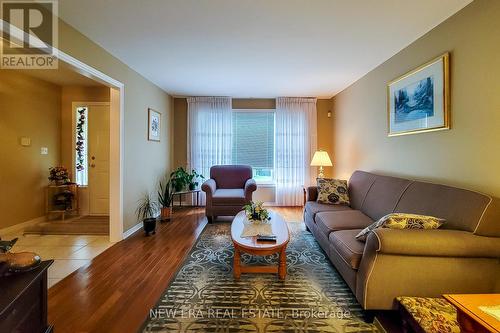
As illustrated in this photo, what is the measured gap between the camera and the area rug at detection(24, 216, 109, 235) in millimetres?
3639

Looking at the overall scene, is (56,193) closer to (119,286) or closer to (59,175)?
(59,175)

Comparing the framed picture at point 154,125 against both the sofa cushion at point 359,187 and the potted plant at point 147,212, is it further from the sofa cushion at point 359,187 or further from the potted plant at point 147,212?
the sofa cushion at point 359,187

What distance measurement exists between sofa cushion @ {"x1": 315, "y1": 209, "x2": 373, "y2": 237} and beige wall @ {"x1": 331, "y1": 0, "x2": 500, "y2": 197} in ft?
2.53

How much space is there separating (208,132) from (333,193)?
10.1 ft

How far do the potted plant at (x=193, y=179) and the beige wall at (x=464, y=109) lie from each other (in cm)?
→ 362

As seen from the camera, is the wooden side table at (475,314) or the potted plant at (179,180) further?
the potted plant at (179,180)

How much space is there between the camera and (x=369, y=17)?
7.41 feet

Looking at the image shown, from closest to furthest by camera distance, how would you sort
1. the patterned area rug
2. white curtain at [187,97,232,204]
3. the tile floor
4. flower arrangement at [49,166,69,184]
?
the patterned area rug
the tile floor
flower arrangement at [49,166,69,184]
white curtain at [187,97,232,204]

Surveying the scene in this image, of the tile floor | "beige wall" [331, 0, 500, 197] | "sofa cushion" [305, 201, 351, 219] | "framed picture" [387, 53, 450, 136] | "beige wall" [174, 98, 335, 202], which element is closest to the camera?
"beige wall" [331, 0, 500, 197]

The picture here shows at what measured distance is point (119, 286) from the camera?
2207mm

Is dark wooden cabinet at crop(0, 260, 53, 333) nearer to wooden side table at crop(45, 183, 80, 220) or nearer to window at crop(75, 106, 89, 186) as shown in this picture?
wooden side table at crop(45, 183, 80, 220)

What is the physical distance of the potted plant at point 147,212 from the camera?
140 inches

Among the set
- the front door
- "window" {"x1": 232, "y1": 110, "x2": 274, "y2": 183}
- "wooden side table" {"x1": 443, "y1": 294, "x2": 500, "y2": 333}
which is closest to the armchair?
"window" {"x1": 232, "y1": 110, "x2": 274, "y2": 183}

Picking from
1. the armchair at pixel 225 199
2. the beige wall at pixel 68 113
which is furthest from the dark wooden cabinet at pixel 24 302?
the beige wall at pixel 68 113
